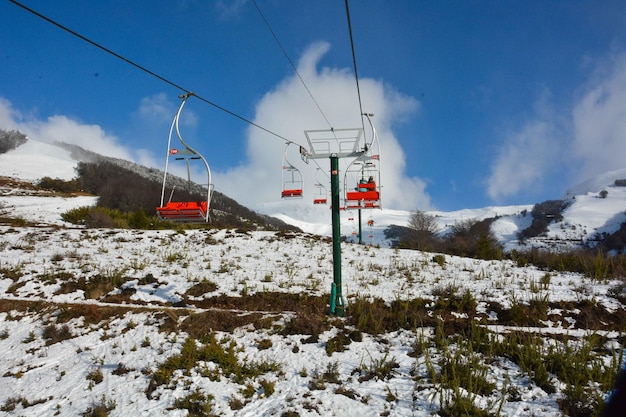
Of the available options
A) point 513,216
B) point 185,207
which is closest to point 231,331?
point 185,207

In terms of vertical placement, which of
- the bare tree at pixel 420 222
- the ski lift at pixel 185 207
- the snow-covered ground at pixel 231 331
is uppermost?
the bare tree at pixel 420 222

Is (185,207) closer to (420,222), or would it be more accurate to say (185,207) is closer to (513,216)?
(420,222)

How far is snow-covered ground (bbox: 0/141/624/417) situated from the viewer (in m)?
6.14

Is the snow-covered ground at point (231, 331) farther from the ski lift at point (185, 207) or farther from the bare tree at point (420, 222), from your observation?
the bare tree at point (420, 222)

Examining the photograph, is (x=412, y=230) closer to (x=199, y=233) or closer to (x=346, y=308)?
(x=199, y=233)

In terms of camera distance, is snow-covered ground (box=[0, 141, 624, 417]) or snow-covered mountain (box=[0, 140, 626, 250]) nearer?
snow-covered ground (box=[0, 141, 624, 417])

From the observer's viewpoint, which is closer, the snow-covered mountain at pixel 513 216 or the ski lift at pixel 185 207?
the ski lift at pixel 185 207

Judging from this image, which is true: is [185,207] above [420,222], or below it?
below

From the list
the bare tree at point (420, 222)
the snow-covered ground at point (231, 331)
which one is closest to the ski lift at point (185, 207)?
the snow-covered ground at point (231, 331)

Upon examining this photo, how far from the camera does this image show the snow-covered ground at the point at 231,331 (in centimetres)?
614

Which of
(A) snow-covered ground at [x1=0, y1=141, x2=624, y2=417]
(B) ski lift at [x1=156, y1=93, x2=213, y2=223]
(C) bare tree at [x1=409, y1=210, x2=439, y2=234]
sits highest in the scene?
(C) bare tree at [x1=409, y1=210, x2=439, y2=234]

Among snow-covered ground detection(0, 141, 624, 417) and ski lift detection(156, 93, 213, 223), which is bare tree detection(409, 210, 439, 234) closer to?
snow-covered ground detection(0, 141, 624, 417)

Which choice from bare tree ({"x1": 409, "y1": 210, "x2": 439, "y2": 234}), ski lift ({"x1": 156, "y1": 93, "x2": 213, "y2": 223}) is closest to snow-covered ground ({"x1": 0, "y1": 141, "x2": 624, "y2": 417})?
ski lift ({"x1": 156, "y1": 93, "x2": 213, "y2": 223})

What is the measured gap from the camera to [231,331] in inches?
359
